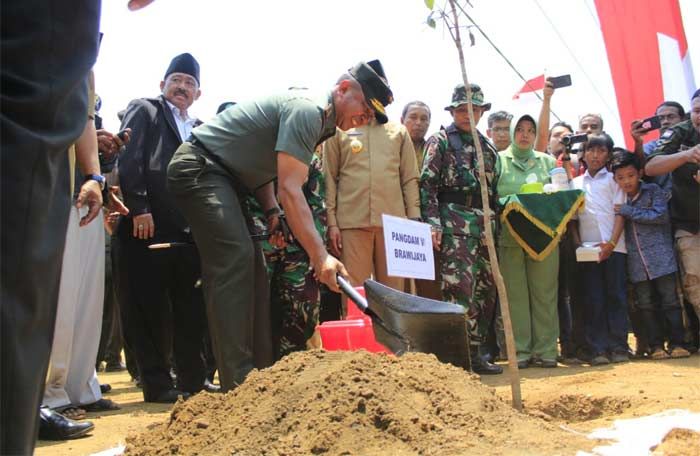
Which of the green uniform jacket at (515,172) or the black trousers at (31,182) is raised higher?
the green uniform jacket at (515,172)

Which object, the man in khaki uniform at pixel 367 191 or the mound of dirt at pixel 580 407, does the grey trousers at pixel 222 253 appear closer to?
the mound of dirt at pixel 580 407

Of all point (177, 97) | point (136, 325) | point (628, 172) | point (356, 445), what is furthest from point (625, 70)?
point (356, 445)

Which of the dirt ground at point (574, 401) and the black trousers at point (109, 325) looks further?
the black trousers at point (109, 325)

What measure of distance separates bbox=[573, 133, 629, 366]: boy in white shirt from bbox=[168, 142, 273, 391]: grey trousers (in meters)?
3.22

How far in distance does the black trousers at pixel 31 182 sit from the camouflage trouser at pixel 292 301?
3.77 m

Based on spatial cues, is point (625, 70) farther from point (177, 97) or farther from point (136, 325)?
point (136, 325)

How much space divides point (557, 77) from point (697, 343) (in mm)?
2400

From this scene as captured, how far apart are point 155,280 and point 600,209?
350 cm

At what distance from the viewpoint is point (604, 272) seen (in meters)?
5.99

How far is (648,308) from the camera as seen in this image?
19.5 ft

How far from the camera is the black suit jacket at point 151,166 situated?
4.51 m

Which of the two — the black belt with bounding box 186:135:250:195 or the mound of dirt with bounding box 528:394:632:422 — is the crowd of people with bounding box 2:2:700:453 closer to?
the black belt with bounding box 186:135:250:195

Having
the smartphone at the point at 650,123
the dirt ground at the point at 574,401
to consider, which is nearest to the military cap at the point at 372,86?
the dirt ground at the point at 574,401

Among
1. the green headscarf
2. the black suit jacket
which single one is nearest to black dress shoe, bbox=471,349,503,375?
the green headscarf
